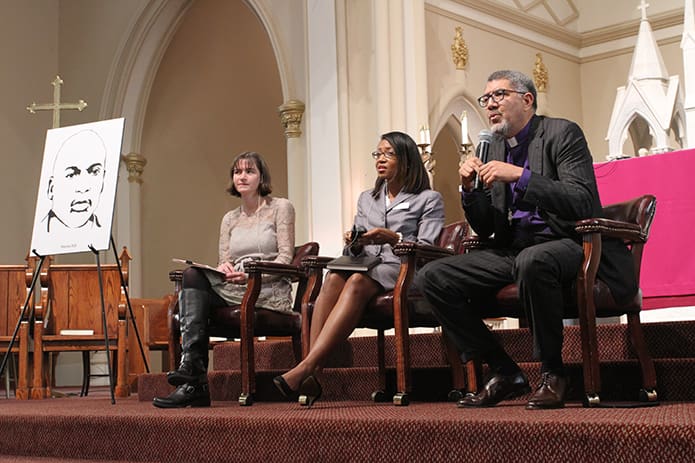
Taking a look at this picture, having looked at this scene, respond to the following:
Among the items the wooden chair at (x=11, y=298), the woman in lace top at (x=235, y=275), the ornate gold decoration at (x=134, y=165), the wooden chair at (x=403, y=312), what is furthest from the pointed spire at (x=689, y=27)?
the ornate gold decoration at (x=134, y=165)

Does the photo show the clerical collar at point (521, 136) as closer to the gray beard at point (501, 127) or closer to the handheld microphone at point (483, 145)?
the gray beard at point (501, 127)

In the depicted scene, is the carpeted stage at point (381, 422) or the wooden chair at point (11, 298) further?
the wooden chair at point (11, 298)

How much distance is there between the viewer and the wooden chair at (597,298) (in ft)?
10.2

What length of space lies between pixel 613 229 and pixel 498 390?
0.65 m

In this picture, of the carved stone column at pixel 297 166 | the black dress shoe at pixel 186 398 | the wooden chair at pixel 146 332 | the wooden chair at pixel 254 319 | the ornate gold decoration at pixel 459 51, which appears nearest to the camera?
the black dress shoe at pixel 186 398

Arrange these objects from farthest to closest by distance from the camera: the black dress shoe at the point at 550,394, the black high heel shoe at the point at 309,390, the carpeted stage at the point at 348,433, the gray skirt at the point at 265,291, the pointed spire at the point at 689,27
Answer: the pointed spire at the point at 689,27
the gray skirt at the point at 265,291
the black high heel shoe at the point at 309,390
the black dress shoe at the point at 550,394
the carpeted stage at the point at 348,433

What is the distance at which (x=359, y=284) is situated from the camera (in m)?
3.71

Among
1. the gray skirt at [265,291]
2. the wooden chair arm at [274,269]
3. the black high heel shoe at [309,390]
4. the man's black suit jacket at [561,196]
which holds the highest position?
the man's black suit jacket at [561,196]

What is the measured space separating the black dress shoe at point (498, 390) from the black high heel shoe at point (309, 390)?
0.57 m

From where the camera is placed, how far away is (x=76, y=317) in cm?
596

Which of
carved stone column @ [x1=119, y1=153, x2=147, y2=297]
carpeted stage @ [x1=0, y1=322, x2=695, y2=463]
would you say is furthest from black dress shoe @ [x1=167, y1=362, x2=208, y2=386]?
carved stone column @ [x1=119, y1=153, x2=147, y2=297]

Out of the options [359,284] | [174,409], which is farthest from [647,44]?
[174,409]

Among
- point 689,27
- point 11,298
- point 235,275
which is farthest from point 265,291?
point 689,27

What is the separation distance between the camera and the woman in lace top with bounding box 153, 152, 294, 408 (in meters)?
4.00
